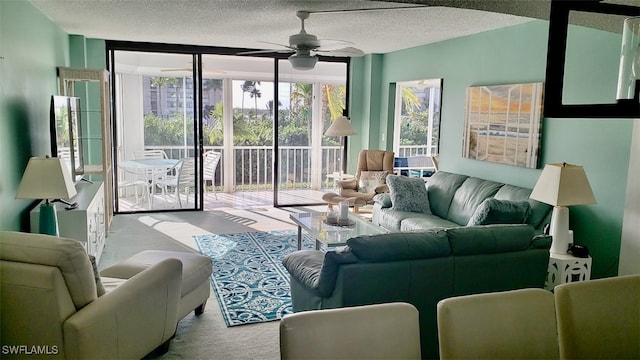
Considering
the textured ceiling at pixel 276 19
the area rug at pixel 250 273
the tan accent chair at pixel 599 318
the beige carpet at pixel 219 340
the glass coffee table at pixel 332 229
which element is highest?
the textured ceiling at pixel 276 19

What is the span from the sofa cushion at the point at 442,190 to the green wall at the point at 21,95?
4040 millimetres

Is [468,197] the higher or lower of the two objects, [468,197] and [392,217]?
the higher

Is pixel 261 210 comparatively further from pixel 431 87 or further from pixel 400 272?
pixel 400 272

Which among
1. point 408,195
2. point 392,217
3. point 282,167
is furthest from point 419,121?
point 392,217

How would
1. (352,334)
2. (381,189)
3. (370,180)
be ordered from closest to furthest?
(352,334) < (381,189) < (370,180)

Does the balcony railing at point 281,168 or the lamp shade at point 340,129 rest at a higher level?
the lamp shade at point 340,129

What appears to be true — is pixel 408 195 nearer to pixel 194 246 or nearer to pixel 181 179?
pixel 194 246

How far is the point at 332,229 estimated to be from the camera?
458 cm

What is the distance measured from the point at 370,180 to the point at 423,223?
2.01 m

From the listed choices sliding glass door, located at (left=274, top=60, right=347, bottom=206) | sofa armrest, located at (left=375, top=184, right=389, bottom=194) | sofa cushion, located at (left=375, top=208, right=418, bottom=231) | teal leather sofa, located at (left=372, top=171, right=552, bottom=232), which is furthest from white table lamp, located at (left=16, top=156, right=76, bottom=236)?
sliding glass door, located at (left=274, top=60, right=347, bottom=206)

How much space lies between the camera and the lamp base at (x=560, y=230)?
354 centimetres

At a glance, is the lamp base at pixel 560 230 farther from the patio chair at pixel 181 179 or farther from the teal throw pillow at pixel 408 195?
the patio chair at pixel 181 179

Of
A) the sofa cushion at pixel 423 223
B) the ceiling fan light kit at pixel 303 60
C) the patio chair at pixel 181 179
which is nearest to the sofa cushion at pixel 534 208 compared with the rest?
the sofa cushion at pixel 423 223

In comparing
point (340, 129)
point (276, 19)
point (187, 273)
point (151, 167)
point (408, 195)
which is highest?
point (276, 19)
